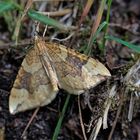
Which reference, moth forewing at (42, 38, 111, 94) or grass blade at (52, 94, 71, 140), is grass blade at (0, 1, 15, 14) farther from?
grass blade at (52, 94, 71, 140)

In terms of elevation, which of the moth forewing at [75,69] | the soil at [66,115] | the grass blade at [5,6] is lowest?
the soil at [66,115]

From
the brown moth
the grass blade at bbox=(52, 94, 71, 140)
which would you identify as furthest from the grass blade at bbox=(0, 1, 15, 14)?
the grass blade at bbox=(52, 94, 71, 140)

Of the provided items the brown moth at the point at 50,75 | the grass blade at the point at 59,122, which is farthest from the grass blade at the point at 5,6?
the grass blade at the point at 59,122

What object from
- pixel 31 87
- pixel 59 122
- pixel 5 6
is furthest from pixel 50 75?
pixel 5 6

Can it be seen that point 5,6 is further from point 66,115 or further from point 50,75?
point 66,115

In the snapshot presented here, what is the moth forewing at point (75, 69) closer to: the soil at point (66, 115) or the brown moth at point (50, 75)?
the brown moth at point (50, 75)

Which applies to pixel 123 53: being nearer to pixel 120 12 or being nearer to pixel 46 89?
pixel 120 12

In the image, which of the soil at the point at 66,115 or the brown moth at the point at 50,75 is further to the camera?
the soil at the point at 66,115

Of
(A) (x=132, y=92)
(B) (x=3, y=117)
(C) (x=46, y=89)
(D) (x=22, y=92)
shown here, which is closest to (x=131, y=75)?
(A) (x=132, y=92)
